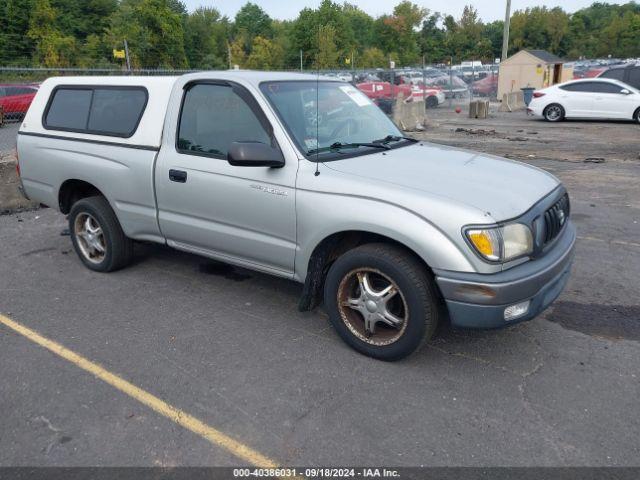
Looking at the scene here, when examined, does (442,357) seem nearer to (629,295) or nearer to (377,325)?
(377,325)

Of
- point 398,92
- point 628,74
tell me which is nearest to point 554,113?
point 628,74

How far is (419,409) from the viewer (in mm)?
3195

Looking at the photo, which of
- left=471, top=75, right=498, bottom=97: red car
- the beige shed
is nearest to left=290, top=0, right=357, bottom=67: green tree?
left=471, top=75, right=498, bottom=97: red car

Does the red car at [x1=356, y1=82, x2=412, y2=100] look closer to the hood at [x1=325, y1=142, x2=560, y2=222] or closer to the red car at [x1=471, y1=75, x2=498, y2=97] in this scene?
the red car at [x1=471, y1=75, x2=498, y2=97]

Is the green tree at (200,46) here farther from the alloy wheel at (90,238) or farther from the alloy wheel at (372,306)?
the alloy wheel at (372,306)

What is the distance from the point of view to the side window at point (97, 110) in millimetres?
4840

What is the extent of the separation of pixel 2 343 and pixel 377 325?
8.85ft

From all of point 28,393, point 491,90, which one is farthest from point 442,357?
point 491,90

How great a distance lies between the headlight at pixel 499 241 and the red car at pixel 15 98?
19.0 m

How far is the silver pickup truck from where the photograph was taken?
10.7ft

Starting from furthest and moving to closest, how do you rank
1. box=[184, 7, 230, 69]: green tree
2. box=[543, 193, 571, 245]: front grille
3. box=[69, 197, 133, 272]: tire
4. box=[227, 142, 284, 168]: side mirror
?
box=[184, 7, 230, 69]: green tree, box=[69, 197, 133, 272]: tire, box=[227, 142, 284, 168]: side mirror, box=[543, 193, 571, 245]: front grille

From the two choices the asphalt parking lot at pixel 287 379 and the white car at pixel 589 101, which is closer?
the asphalt parking lot at pixel 287 379

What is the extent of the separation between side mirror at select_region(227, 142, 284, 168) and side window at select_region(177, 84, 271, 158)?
259 mm

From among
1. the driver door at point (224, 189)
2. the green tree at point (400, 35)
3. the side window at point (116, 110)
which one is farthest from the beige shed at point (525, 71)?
the green tree at point (400, 35)
